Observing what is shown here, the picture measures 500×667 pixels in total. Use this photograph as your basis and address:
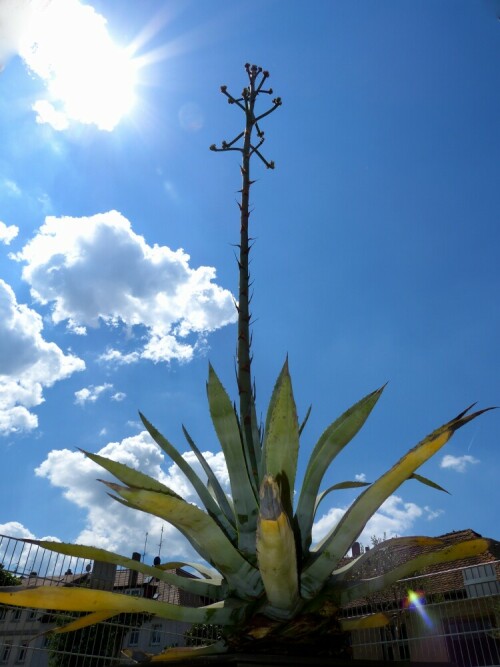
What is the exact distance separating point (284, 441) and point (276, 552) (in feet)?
2.05

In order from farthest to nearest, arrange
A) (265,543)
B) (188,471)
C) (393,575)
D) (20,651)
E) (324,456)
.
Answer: (20,651)
(188,471)
(324,456)
(393,575)
(265,543)

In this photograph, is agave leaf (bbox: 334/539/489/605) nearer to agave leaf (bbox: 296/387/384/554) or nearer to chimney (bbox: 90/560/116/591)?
agave leaf (bbox: 296/387/384/554)

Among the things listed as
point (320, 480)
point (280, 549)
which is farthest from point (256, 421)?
point (280, 549)

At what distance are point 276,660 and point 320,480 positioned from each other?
1.29 metres

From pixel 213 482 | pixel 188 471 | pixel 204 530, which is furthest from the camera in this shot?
pixel 213 482

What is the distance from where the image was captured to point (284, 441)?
241 centimetres

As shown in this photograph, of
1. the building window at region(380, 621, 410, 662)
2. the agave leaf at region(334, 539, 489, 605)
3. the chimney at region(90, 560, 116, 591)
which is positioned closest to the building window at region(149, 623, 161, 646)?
the chimney at region(90, 560, 116, 591)

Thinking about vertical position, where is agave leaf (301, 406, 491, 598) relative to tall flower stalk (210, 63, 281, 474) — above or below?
below

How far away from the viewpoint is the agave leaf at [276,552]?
1.75m

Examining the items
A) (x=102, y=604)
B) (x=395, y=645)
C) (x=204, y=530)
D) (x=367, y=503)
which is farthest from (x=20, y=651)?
(x=367, y=503)

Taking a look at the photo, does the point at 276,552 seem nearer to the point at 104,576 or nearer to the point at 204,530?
the point at 204,530

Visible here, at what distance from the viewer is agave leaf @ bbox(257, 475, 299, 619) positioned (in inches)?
68.9

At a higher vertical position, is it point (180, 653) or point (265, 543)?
point (265, 543)

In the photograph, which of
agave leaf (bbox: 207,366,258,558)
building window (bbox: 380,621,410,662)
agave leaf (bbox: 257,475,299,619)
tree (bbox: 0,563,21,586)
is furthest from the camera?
tree (bbox: 0,563,21,586)
